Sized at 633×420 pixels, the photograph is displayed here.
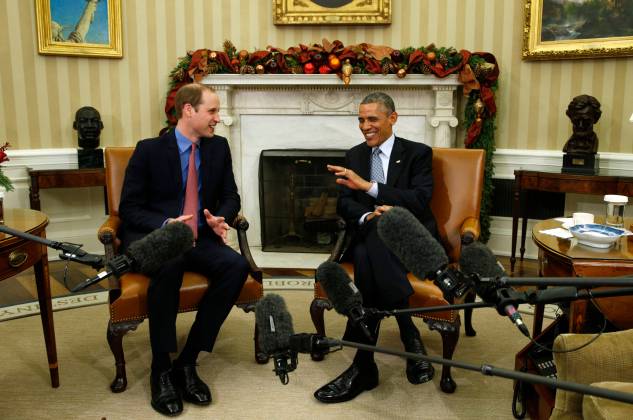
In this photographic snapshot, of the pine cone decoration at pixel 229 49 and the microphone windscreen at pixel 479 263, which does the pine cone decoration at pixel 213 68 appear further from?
the microphone windscreen at pixel 479 263

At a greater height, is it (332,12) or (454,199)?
(332,12)

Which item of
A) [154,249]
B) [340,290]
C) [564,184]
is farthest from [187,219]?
[564,184]

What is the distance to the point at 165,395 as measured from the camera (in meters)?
2.65

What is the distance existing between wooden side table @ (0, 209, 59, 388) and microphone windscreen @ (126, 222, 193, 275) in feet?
3.96

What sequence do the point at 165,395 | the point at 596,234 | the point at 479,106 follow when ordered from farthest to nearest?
the point at 479,106 < the point at 165,395 < the point at 596,234

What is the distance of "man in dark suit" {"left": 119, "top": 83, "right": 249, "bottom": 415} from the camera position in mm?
2699

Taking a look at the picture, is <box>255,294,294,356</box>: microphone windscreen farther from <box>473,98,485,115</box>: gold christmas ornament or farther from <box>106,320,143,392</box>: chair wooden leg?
<box>473,98,485,115</box>: gold christmas ornament

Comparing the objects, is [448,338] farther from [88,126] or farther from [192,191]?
[88,126]

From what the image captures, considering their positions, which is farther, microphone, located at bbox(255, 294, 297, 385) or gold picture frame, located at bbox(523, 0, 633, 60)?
gold picture frame, located at bbox(523, 0, 633, 60)

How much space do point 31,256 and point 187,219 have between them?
2.13 feet

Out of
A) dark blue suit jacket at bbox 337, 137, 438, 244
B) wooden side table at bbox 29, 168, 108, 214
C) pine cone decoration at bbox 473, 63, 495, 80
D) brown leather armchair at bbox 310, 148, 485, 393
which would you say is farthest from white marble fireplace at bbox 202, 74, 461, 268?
dark blue suit jacket at bbox 337, 137, 438, 244

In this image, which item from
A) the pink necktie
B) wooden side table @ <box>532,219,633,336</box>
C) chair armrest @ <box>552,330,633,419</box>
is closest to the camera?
chair armrest @ <box>552,330,633,419</box>

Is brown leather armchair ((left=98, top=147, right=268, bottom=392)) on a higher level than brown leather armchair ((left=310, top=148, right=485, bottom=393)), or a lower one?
lower

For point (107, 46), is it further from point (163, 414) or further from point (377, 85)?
point (163, 414)
